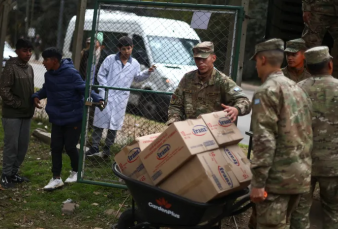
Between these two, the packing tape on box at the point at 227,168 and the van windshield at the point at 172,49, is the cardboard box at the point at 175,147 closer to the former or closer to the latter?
the packing tape on box at the point at 227,168

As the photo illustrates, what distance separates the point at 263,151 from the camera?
379 centimetres

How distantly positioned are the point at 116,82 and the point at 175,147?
331 cm

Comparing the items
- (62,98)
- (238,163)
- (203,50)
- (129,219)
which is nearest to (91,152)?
(62,98)

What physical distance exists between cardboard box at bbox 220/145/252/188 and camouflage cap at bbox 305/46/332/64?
3.05 feet

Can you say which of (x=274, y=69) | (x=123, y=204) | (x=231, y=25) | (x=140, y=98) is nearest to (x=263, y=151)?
(x=274, y=69)

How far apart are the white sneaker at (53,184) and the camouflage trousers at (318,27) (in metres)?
3.35

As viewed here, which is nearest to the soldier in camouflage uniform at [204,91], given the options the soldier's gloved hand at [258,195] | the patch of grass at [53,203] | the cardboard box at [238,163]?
the cardboard box at [238,163]

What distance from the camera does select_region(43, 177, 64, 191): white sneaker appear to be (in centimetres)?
675

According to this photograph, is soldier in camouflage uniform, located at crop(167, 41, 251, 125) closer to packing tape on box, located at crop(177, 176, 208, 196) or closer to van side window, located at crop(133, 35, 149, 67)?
packing tape on box, located at crop(177, 176, 208, 196)

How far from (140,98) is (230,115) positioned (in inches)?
178

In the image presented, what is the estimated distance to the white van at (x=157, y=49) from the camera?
7.69 m

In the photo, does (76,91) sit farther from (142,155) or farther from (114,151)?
(142,155)

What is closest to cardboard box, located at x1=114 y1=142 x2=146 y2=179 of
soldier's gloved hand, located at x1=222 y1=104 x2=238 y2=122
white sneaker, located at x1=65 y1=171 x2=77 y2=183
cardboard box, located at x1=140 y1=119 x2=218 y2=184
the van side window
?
cardboard box, located at x1=140 y1=119 x2=218 y2=184

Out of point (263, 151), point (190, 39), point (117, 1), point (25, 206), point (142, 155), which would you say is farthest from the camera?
point (190, 39)
